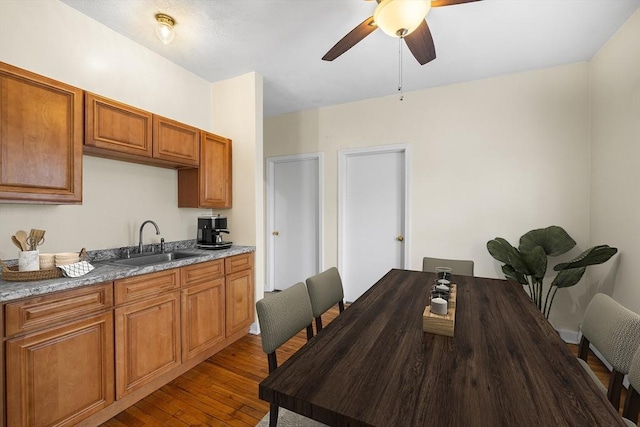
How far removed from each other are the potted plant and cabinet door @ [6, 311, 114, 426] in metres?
3.09

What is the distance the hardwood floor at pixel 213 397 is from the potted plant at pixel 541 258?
2.33ft

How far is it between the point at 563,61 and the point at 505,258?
6.39ft

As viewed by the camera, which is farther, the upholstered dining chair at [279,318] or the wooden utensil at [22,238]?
the wooden utensil at [22,238]

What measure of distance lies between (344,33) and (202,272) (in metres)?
2.25

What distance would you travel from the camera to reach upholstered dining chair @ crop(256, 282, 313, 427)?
125 cm

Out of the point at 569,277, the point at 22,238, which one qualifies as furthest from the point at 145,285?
the point at 569,277

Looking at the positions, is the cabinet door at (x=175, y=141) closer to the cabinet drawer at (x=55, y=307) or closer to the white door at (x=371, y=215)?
the cabinet drawer at (x=55, y=307)

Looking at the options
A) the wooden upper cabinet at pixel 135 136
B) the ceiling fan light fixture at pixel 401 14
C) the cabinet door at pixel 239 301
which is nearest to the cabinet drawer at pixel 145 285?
the cabinet door at pixel 239 301

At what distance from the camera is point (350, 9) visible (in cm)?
196

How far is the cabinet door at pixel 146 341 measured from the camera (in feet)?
5.73

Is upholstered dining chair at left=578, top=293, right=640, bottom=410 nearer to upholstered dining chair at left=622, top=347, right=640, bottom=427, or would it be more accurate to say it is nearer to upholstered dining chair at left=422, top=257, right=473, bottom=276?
upholstered dining chair at left=622, top=347, right=640, bottom=427

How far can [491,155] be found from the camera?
297 cm

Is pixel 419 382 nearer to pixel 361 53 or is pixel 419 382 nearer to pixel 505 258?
pixel 505 258

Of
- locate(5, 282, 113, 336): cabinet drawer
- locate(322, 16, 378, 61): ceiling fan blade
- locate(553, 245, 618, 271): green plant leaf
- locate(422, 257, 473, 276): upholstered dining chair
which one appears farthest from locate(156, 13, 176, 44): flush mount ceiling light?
locate(553, 245, 618, 271): green plant leaf
